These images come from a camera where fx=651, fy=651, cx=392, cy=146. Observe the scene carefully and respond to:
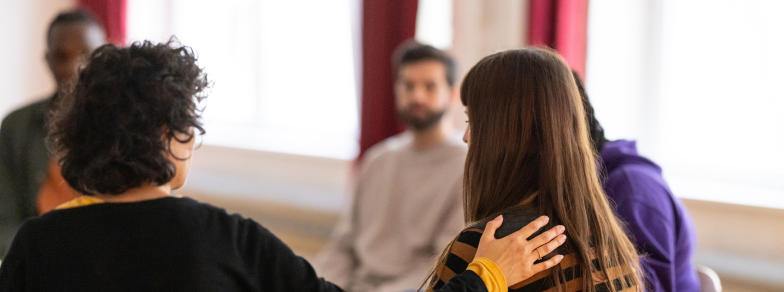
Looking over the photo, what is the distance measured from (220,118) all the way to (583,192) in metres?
3.48

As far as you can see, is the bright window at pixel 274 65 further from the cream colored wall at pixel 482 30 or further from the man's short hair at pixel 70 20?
the man's short hair at pixel 70 20

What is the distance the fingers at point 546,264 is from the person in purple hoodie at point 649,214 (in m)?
0.36

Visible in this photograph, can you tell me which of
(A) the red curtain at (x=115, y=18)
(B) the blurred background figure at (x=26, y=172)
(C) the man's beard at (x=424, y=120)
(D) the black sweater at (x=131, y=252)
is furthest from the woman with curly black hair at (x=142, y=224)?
(A) the red curtain at (x=115, y=18)

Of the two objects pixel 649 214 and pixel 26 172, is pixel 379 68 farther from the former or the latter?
pixel 649 214

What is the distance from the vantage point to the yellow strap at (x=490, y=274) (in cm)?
112

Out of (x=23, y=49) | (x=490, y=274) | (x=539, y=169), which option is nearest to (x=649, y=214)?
(x=539, y=169)

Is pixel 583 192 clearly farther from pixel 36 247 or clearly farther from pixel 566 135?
pixel 36 247

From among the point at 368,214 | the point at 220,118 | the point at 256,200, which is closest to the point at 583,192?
the point at 368,214

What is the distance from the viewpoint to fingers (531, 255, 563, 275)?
1149mm

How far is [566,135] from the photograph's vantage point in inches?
47.3

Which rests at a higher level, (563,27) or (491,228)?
(563,27)

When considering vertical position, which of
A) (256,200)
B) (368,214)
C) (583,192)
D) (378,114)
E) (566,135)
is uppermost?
(566,135)

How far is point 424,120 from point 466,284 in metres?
1.65

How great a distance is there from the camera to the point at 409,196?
8.66 ft
